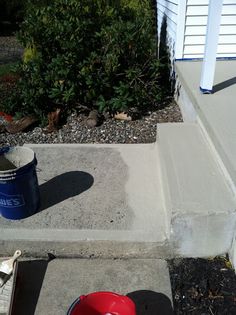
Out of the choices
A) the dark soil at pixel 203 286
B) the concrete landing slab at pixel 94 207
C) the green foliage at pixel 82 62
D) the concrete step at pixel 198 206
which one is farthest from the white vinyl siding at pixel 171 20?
the dark soil at pixel 203 286

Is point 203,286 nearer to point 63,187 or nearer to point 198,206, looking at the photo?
point 198,206

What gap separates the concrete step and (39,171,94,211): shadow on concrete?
75 centimetres

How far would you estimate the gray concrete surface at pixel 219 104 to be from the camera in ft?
9.34

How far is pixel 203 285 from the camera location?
7.88ft

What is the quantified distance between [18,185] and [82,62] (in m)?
2.53

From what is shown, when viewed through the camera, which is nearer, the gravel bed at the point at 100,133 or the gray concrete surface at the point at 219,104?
the gray concrete surface at the point at 219,104

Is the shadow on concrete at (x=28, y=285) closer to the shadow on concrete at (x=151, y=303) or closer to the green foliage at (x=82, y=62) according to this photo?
the shadow on concrete at (x=151, y=303)

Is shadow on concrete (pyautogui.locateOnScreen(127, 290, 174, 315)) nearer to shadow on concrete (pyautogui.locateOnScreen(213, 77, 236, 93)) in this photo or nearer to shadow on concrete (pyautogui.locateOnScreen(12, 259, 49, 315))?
shadow on concrete (pyautogui.locateOnScreen(12, 259, 49, 315))

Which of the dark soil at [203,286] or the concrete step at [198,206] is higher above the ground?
the concrete step at [198,206]

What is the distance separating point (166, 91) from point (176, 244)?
341 centimetres

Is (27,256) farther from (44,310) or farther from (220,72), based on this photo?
(220,72)

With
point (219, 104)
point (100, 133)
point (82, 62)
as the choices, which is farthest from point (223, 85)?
point (82, 62)

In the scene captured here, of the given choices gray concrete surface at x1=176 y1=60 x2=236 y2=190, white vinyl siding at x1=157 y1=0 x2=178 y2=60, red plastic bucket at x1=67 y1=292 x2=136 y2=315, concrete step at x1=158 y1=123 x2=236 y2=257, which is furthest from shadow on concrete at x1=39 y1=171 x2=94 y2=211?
white vinyl siding at x1=157 y1=0 x2=178 y2=60

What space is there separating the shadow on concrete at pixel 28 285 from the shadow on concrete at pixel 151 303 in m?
0.63
